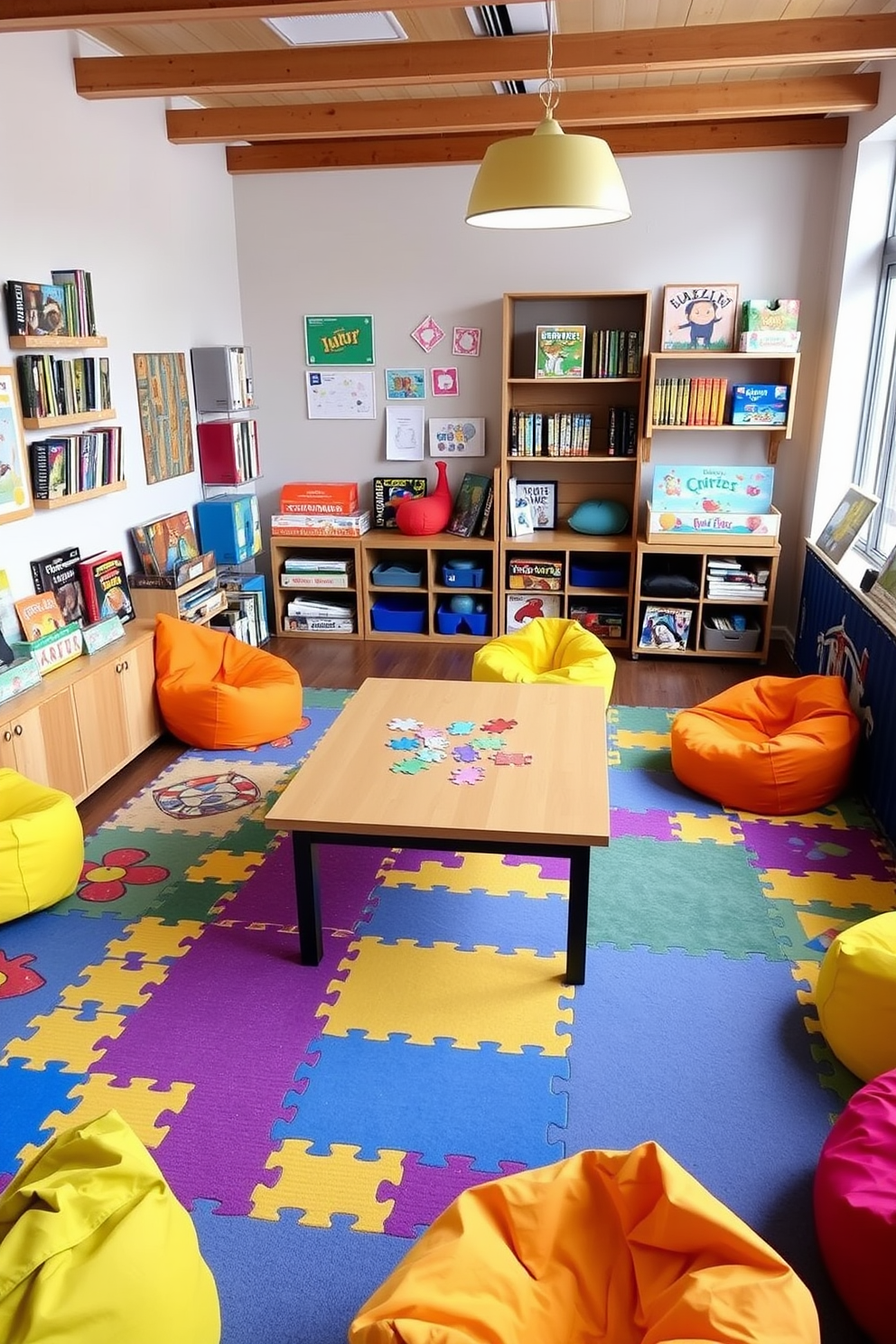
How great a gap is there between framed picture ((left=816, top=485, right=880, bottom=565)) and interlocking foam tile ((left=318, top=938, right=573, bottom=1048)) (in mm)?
2897

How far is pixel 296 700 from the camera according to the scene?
4.49 metres

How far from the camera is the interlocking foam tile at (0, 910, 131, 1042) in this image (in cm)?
270

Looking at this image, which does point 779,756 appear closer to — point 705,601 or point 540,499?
point 705,601

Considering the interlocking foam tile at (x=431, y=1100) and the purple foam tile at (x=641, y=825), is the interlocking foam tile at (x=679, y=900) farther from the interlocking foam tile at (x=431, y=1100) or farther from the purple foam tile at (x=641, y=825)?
the interlocking foam tile at (x=431, y=1100)

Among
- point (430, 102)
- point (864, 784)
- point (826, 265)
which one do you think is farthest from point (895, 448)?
point (430, 102)

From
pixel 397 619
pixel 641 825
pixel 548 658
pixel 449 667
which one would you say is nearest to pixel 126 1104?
pixel 641 825

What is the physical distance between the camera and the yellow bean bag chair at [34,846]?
2943mm

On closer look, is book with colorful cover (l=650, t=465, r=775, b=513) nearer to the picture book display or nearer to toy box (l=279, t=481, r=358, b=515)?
the picture book display

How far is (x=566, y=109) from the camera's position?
4.52 meters

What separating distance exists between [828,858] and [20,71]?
163 inches

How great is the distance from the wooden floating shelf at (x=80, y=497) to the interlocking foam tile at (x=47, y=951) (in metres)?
1.61

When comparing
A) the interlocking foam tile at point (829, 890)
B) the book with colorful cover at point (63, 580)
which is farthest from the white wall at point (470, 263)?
the interlocking foam tile at point (829, 890)

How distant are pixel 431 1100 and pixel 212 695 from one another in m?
2.29

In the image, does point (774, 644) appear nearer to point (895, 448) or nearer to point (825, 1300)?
point (895, 448)
